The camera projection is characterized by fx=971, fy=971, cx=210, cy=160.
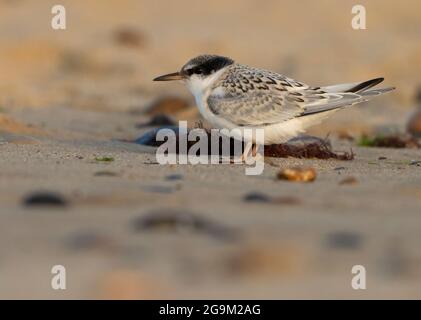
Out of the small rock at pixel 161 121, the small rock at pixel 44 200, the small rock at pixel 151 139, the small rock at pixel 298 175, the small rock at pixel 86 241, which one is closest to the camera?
the small rock at pixel 86 241

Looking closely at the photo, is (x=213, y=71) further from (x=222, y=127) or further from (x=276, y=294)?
(x=276, y=294)

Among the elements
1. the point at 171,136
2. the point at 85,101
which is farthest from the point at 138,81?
the point at 171,136

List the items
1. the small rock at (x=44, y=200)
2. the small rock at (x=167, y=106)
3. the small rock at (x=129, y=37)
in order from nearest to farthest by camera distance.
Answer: the small rock at (x=44, y=200), the small rock at (x=167, y=106), the small rock at (x=129, y=37)

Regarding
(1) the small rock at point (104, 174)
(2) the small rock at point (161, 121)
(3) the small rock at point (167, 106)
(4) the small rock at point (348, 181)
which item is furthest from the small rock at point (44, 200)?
(3) the small rock at point (167, 106)

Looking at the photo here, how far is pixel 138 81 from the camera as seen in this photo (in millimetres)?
15047

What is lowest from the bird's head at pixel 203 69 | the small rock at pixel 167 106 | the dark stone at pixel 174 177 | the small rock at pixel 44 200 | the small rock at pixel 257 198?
the small rock at pixel 44 200

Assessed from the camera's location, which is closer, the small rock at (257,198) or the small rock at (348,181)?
the small rock at (257,198)

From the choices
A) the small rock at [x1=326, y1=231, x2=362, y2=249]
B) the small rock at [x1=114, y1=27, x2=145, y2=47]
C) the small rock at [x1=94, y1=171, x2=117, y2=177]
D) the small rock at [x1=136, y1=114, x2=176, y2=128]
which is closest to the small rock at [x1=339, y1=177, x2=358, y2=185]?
the small rock at [x1=94, y1=171, x2=117, y2=177]

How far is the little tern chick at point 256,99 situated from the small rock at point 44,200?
247cm

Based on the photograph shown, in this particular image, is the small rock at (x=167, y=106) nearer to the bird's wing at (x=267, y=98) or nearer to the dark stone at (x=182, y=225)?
the bird's wing at (x=267, y=98)

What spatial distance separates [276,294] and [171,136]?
4.35 m

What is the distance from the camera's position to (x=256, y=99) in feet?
24.0

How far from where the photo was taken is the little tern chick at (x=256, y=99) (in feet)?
23.7

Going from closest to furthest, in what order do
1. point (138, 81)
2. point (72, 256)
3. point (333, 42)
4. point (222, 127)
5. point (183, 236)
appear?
point (72, 256) → point (183, 236) → point (222, 127) → point (138, 81) → point (333, 42)
